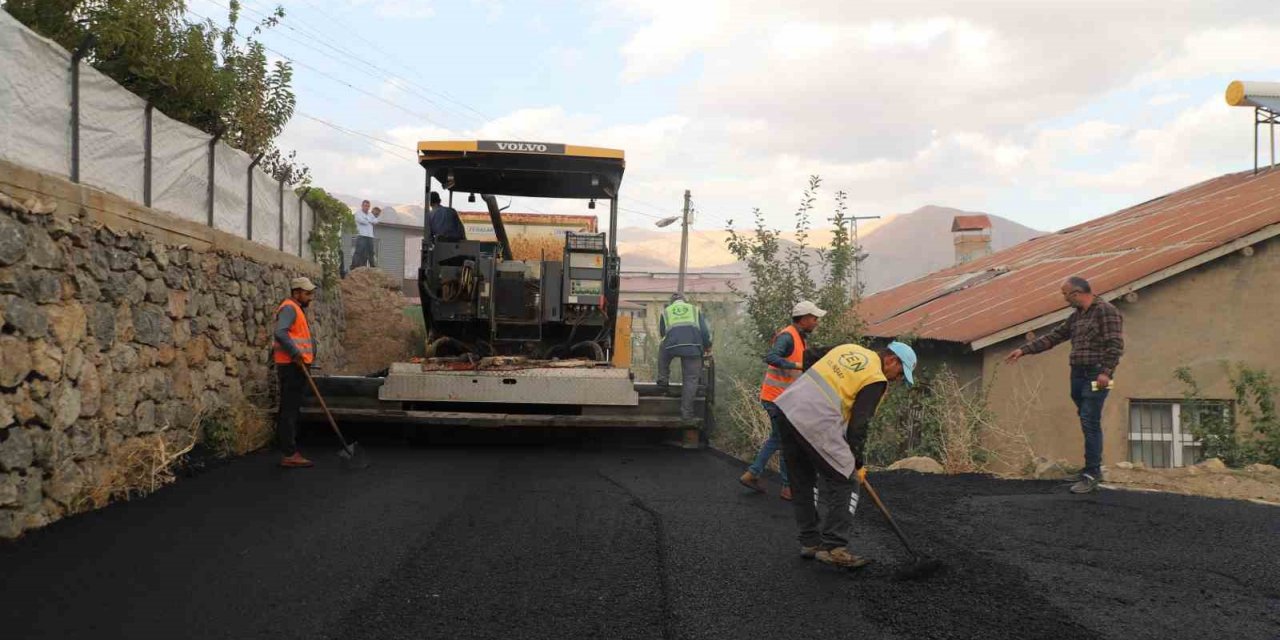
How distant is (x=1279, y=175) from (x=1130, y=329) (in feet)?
20.1

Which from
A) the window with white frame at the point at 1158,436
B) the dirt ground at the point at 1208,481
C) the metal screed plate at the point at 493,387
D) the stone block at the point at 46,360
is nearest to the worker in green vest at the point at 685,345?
the metal screed plate at the point at 493,387

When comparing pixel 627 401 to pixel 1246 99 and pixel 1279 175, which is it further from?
pixel 1246 99

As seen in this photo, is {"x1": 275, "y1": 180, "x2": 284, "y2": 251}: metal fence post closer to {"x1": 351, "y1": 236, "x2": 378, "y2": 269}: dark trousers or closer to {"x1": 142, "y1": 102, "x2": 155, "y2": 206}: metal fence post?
{"x1": 142, "y1": 102, "x2": 155, "y2": 206}: metal fence post

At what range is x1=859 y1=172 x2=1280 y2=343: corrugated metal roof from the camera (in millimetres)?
11688

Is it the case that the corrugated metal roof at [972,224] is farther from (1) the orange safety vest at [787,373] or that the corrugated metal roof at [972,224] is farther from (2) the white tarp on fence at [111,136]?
(2) the white tarp on fence at [111,136]

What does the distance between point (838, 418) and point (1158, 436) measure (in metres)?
9.00

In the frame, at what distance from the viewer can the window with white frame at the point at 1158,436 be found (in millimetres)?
11758

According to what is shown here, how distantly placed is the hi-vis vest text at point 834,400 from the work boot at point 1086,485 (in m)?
3.01

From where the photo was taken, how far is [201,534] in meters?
5.18

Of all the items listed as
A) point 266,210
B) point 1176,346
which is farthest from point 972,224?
point 266,210

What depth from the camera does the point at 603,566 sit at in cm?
471

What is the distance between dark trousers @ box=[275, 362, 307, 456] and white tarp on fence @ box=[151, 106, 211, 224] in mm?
1546

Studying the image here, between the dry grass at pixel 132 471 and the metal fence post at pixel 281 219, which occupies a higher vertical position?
the metal fence post at pixel 281 219

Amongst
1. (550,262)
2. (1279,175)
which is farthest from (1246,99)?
(550,262)
